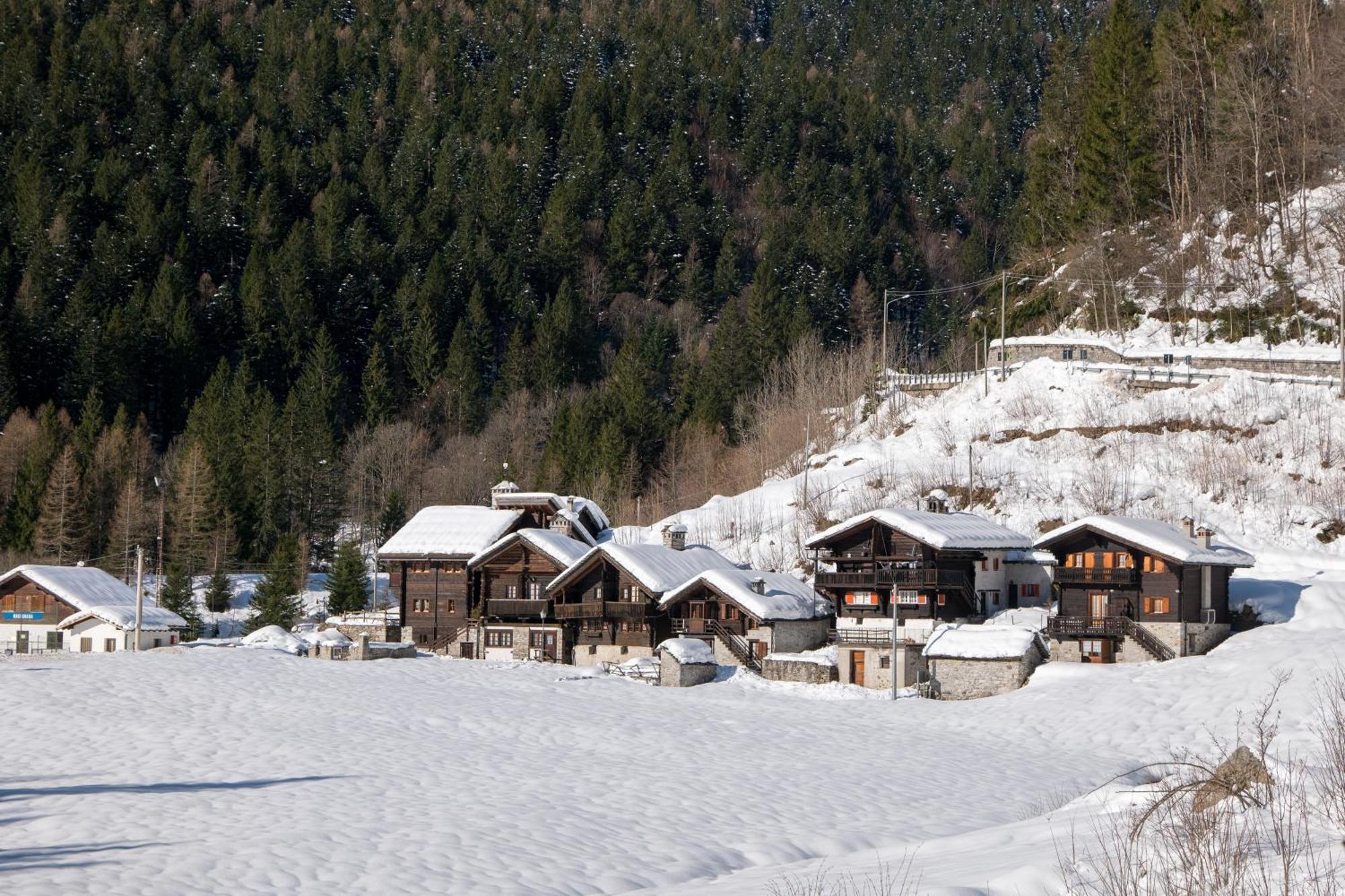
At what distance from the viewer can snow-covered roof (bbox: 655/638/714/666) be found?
50688mm

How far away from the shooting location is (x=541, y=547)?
62.2 m

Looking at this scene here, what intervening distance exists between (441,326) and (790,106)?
6266 centimetres

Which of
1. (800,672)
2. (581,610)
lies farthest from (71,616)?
(800,672)

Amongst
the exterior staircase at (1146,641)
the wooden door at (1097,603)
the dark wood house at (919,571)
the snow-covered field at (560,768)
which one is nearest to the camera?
the snow-covered field at (560,768)

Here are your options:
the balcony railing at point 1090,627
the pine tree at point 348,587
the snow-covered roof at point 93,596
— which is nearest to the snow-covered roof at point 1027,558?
the balcony railing at point 1090,627

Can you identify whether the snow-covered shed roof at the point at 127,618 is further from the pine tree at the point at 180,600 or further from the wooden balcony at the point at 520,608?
the wooden balcony at the point at 520,608

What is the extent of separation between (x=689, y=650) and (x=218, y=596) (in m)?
34.6

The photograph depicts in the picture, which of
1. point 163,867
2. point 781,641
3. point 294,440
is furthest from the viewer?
point 294,440

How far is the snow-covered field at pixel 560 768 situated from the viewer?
74.1ft

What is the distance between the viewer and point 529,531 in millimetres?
62906

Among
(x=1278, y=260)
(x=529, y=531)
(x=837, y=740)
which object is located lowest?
(x=837, y=740)

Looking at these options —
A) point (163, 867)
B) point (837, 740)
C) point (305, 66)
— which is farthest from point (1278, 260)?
point (305, 66)

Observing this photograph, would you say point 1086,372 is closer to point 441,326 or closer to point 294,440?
point 294,440

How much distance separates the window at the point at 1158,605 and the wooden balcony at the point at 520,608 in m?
24.5
